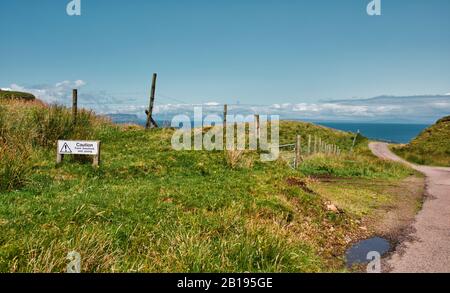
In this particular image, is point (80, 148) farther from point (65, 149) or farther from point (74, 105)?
point (74, 105)

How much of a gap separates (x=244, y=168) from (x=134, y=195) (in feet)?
23.3

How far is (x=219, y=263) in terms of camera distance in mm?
6434

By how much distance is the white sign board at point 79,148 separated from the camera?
45.4 feet

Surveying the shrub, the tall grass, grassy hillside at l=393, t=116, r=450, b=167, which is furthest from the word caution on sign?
grassy hillside at l=393, t=116, r=450, b=167

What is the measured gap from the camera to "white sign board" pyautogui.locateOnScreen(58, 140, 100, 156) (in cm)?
1383

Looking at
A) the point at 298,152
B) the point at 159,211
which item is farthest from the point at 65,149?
the point at 298,152

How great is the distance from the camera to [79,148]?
14000 millimetres

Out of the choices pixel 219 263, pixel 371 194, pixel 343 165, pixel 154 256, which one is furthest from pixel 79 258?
pixel 343 165

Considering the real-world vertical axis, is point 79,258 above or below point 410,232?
above

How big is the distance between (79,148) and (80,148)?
0.11 feet

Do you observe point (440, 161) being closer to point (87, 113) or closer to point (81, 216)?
point (87, 113)

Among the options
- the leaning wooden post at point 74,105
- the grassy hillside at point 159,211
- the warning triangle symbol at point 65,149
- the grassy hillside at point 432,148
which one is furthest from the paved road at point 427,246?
the grassy hillside at point 432,148

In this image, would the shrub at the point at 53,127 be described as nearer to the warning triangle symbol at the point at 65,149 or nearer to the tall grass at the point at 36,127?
the tall grass at the point at 36,127

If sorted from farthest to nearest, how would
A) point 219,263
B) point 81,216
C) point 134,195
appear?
point 134,195
point 81,216
point 219,263
